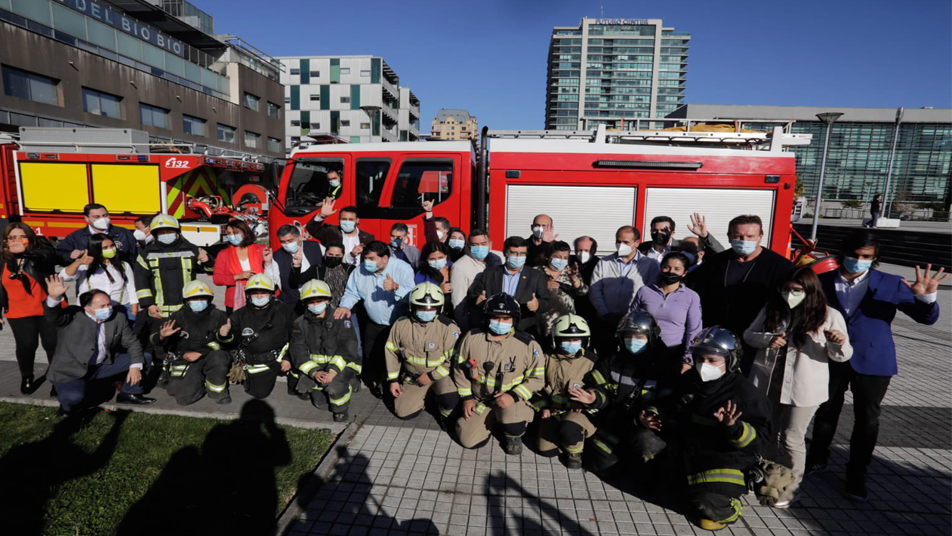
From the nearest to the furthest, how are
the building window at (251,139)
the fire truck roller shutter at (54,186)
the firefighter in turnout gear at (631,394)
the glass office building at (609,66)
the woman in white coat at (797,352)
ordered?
the woman in white coat at (797,352)
the firefighter in turnout gear at (631,394)
the fire truck roller shutter at (54,186)
the building window at (251,139)
the glass office building at (609,66)

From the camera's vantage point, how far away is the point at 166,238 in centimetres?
518

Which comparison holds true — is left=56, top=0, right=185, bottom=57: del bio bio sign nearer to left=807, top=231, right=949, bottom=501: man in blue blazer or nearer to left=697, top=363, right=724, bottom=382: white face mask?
left=697, top=363, right=724, bottom=382: white face mask

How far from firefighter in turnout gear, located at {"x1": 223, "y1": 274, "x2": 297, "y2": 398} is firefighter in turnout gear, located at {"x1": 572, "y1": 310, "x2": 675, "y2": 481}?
10.1 ft

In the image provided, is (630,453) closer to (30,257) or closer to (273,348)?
(273,348)

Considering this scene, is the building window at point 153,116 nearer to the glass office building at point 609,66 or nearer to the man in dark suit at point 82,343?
the man in dark suit at point 82,343

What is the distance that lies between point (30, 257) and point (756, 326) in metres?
6.56

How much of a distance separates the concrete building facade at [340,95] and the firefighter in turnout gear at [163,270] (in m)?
57.1

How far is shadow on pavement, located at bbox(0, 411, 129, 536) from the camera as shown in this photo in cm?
302

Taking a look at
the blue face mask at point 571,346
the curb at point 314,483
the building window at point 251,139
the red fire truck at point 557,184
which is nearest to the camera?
the curb at point 314,483

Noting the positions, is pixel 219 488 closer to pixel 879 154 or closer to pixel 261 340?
pixel 261 340

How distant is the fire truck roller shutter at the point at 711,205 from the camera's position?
20.0 feet

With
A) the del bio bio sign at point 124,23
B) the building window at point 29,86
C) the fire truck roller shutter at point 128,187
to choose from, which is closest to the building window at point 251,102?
the del bio bio sign at point 124,23

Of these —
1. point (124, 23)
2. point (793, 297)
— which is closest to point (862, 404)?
point (793, 297)

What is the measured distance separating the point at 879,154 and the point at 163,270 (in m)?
74.6
